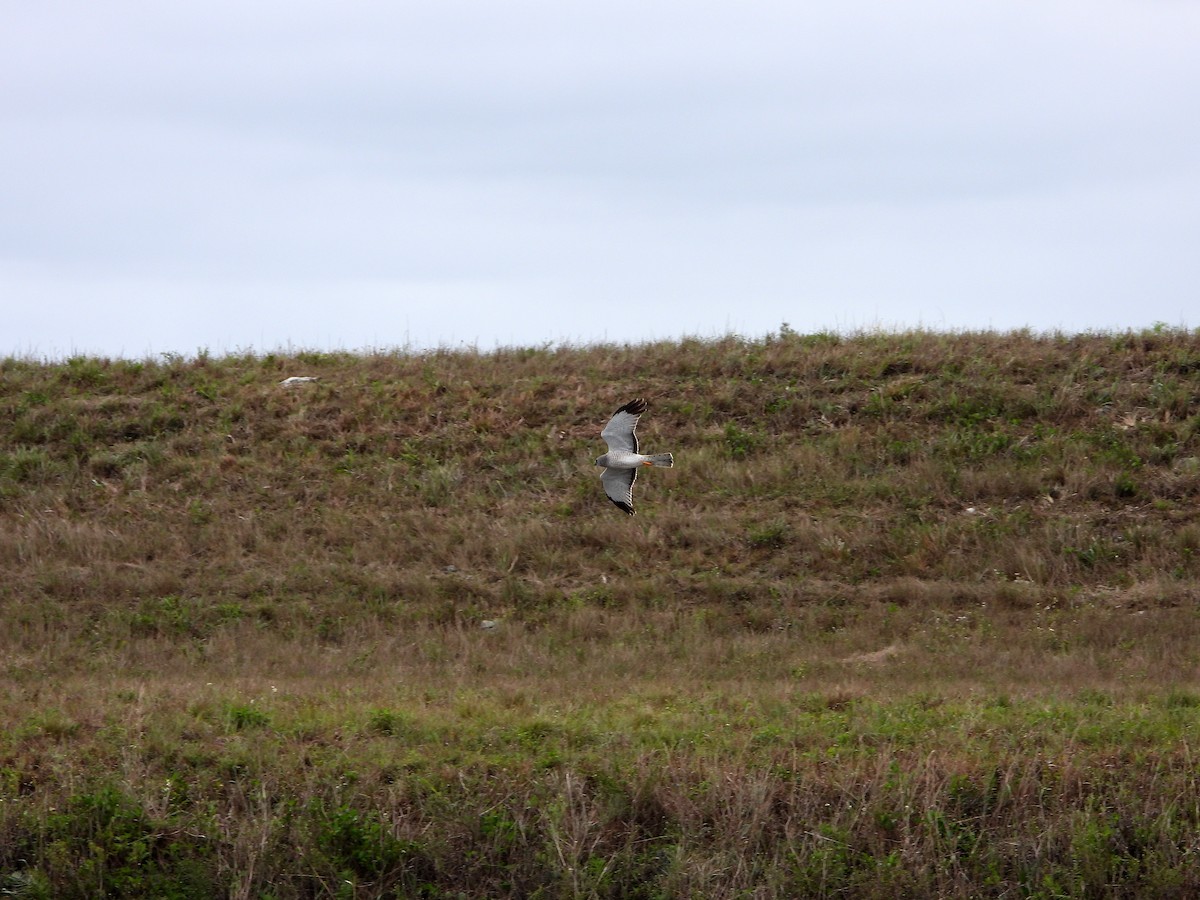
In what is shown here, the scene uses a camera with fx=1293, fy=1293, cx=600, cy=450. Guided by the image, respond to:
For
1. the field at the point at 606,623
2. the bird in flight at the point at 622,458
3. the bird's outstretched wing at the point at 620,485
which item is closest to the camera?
the field at the point at 606,623

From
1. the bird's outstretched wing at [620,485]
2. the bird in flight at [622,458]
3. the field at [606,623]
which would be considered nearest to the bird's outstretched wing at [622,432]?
the bird in flight at [622,458]

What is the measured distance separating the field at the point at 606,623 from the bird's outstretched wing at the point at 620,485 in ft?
4.42

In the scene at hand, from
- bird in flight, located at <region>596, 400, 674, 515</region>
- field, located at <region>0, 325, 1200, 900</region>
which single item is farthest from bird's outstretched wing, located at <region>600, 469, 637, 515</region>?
field, located at <region>0, 325, 1200, 900</region>

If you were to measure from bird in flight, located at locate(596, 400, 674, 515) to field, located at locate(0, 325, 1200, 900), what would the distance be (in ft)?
4.76

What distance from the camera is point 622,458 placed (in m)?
11.9

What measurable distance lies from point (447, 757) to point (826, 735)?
248 centimetres

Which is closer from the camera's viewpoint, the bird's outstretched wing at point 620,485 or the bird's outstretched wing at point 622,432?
the bird's outstretched wing at point 622,432

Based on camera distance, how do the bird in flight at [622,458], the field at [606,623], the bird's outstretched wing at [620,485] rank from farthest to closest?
the bird's outstretched wing at [620,485] < the bird in flight at [622,458] < the field at [606,623]

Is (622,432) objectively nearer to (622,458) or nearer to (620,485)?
(622,458)

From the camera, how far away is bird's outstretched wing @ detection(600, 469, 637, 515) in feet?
39.7

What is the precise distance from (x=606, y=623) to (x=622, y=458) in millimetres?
1922

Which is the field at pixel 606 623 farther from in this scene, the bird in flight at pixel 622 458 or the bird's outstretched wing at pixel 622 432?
the bird's outstretched wing at pixel 622 432

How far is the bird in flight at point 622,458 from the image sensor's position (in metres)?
11.8

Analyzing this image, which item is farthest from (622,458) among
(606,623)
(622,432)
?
(606,623)
